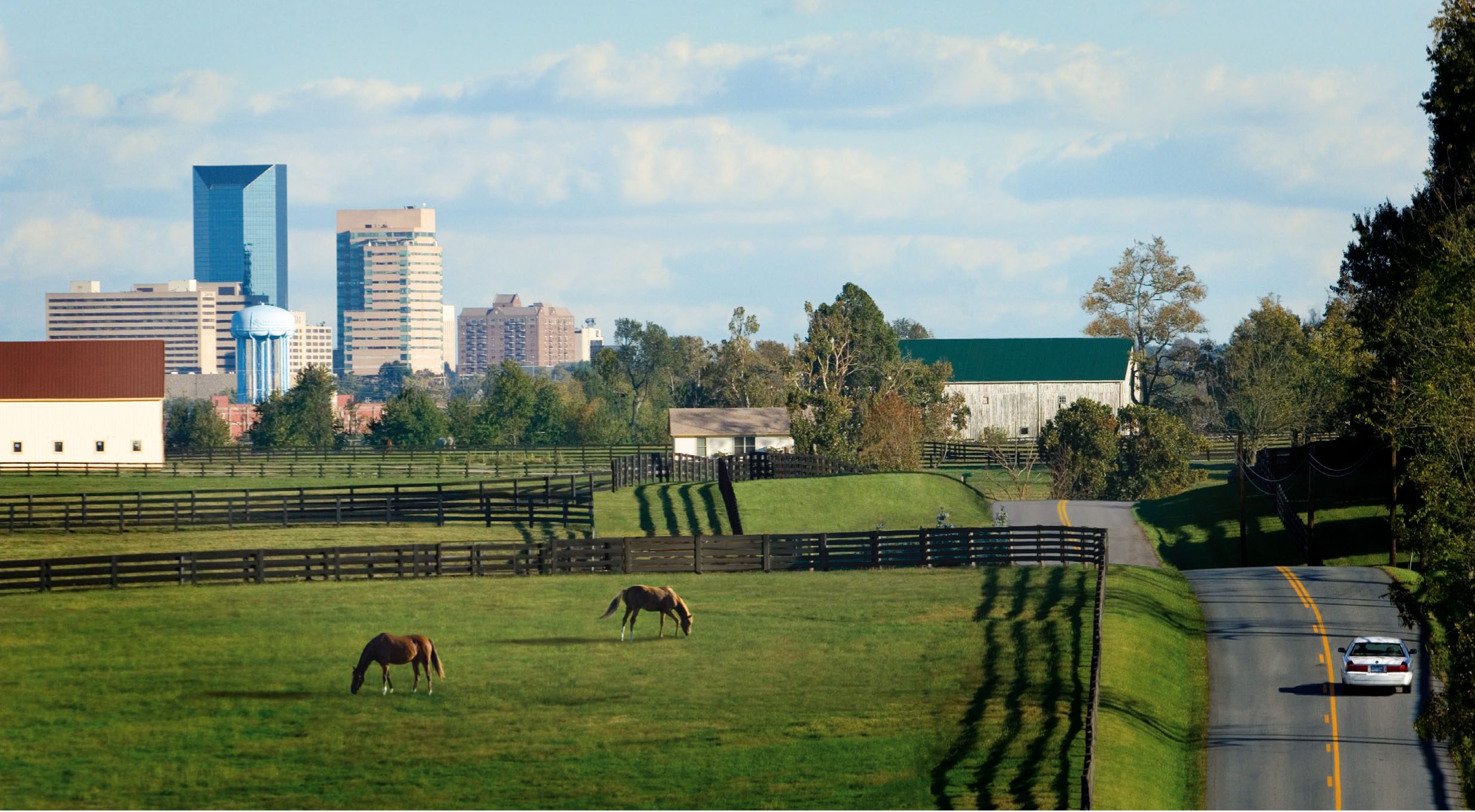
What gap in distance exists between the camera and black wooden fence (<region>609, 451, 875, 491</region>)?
233ft

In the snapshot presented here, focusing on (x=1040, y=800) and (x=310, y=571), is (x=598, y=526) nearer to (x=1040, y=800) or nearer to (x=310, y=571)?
(x=310, y=571)

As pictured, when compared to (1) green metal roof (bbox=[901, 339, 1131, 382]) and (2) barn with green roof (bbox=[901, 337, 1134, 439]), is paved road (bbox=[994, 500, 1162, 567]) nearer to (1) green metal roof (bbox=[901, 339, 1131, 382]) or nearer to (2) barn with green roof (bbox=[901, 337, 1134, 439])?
(2) barn with green roof (bbox=[901, 337, 1134, 439])

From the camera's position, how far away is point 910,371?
108 metres

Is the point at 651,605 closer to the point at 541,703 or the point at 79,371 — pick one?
the point at 541,703

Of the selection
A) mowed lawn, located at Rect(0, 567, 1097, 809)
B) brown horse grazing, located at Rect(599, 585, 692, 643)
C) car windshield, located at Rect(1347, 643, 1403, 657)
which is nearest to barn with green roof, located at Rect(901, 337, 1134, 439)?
mowed lawn, located at Rect(0, 567, 1097, 809)

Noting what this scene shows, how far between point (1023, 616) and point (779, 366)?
8274 cm

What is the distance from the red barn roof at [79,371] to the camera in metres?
82.9

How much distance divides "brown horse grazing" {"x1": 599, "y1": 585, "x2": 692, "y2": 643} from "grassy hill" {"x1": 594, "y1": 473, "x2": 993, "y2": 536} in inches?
768

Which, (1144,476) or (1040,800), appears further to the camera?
(1144,476)

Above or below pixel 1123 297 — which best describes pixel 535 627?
below

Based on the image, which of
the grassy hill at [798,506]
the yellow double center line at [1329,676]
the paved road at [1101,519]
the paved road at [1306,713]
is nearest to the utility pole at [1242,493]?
the paved road at [1101,519]

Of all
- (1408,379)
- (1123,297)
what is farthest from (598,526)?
(1123,297)

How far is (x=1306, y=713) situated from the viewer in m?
34.6

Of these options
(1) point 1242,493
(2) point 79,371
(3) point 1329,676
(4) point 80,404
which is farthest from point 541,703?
(2) point 79,371
